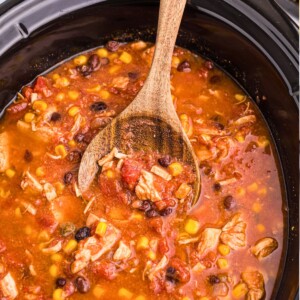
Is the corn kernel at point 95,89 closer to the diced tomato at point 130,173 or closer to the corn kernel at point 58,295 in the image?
the diced tomato at point 130,173

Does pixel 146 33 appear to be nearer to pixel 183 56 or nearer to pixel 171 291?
pixel 183 56

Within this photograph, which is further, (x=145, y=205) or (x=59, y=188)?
(x=59, y=188)

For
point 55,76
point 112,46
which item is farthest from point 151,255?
point 112,46

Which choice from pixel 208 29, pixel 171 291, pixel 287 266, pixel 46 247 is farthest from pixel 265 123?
pixel 46 247

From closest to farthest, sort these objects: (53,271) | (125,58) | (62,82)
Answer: (53,271), (62,82), (125,58)

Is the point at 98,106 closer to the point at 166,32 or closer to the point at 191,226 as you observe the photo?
the point at 166,32

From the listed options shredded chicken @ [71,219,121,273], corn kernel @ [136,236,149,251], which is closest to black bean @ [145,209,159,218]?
corn kernel @ [136,236,149,251]
